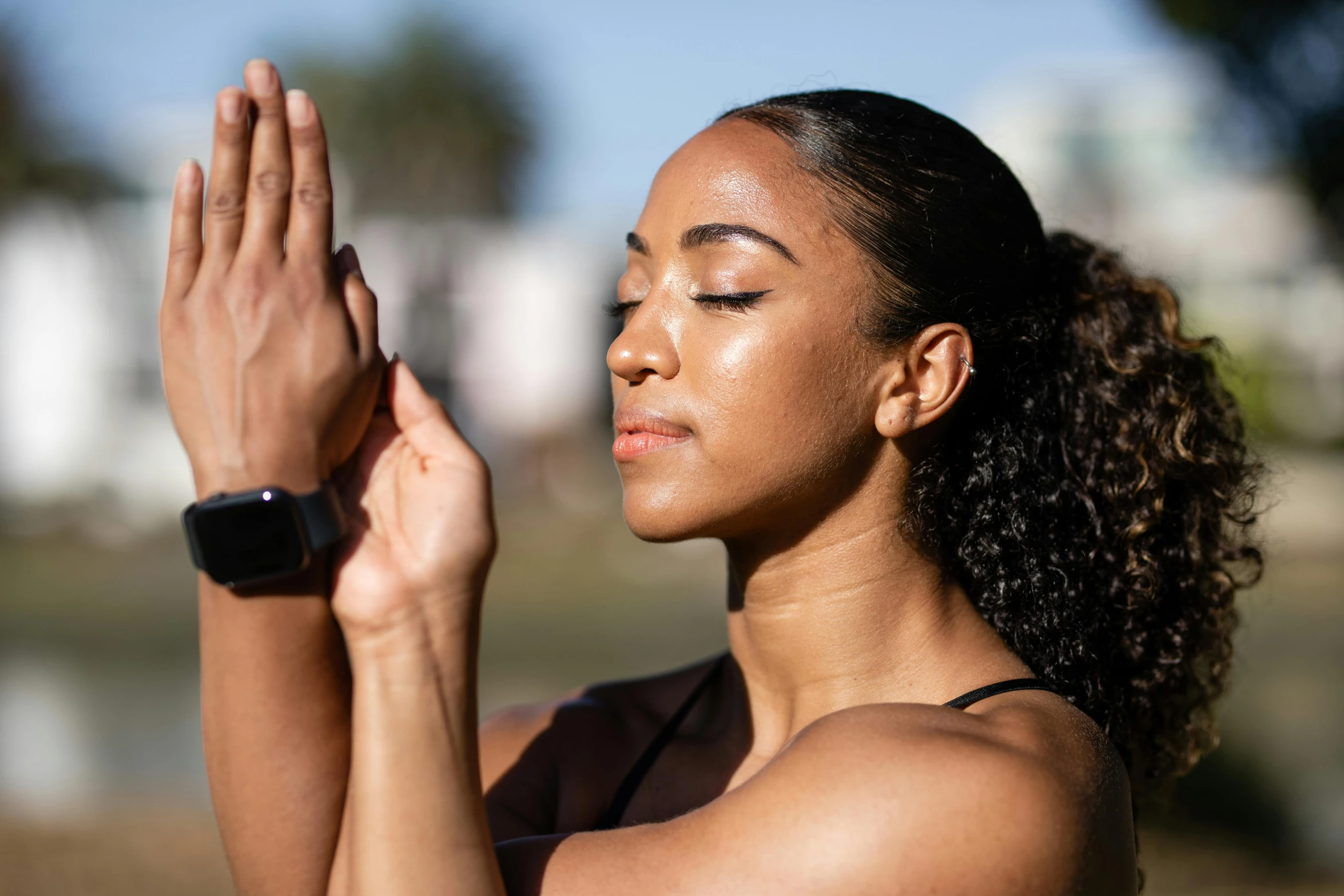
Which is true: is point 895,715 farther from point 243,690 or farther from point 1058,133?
point 1058,133

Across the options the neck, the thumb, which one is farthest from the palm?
the neck

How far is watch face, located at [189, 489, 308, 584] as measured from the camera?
175 cm

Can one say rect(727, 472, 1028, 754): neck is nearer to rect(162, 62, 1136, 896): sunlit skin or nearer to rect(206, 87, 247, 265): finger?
rect(162, 62, 1136, 896): sunlit skin

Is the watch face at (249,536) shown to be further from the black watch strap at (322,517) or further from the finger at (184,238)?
the finger at (184,238)

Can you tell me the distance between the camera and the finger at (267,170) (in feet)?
6.07

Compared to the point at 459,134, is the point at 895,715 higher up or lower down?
higher up

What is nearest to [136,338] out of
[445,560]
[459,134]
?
[459,134]

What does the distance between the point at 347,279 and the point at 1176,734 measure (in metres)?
2.14

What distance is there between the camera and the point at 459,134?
3672 cm

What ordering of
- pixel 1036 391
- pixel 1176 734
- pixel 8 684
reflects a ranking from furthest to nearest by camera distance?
pixel 8 684, pixel 1176 734, pixel 1036 391

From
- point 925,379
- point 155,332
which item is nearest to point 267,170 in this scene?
point 925,379

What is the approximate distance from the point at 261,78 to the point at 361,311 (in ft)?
1.26

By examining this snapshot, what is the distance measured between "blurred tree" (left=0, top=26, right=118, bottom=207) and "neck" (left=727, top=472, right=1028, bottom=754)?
2357 centimetres

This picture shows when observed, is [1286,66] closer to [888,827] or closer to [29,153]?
[888,827]
